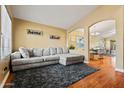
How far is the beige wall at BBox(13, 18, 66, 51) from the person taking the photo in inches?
178

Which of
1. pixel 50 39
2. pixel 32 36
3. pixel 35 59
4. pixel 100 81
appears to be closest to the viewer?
pixel 100 81

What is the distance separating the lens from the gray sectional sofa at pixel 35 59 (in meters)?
3.39

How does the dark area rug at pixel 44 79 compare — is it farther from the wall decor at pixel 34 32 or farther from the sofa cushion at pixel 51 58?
the wall decor at pixel 34 32

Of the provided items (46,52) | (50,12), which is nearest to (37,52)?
(46,52)

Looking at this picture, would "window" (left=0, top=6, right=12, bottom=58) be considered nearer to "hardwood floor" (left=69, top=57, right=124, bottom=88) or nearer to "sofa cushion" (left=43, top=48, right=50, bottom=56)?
"sofa cushion" (left=43, top=48, right=50, bottom=56)

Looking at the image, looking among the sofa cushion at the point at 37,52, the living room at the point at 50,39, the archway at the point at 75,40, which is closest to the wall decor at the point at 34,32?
the living room at the point at 50,39

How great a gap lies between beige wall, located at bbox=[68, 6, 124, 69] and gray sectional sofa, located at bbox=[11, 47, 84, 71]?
1402 millimetres

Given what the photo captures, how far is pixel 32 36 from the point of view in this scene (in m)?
5.03

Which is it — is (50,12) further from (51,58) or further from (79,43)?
(79,43)

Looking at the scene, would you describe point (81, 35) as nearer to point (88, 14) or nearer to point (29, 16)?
point (88, 14)

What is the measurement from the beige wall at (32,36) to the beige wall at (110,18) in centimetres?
164

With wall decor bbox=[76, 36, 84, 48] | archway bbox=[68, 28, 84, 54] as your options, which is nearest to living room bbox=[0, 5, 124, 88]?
archway bbox=[68, 28, 84, 54]

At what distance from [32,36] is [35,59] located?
175cm
